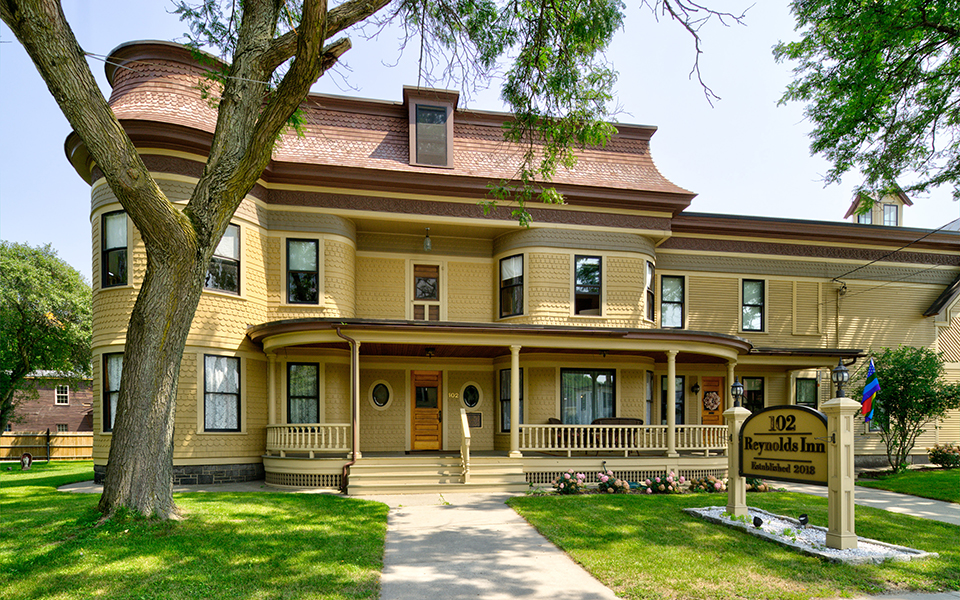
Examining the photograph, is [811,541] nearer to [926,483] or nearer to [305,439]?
[926,483]

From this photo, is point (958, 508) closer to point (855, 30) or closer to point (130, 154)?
point (855, 30)

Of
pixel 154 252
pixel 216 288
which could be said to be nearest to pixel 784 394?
pixel 216 288

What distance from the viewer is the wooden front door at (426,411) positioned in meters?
15.7

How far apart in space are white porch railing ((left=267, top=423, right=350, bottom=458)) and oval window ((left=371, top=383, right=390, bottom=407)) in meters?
1.56

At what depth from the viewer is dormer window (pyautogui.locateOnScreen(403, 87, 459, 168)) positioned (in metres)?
16.0

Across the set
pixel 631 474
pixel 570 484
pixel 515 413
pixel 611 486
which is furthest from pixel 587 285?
pixel 570 484

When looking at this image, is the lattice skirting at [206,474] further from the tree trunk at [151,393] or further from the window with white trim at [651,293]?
the window with white trim at [651,293]

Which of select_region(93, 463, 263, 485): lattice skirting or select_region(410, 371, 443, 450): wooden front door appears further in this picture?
select_region(410, 371, 443, 450): wooden front door

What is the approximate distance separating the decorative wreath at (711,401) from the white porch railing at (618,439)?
8.25 feet

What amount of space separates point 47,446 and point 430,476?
67.0ft

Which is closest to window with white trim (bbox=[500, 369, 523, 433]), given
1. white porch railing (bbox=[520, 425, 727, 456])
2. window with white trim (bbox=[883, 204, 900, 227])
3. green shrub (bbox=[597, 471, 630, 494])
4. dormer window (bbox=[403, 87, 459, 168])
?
white porch railing (bbox=[520, 425, 727, 456])

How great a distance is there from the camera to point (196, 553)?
6.44 metres

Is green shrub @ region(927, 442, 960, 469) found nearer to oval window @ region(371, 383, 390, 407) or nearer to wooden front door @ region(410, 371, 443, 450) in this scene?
wooden front door @ region(410, 371, 443, 450)

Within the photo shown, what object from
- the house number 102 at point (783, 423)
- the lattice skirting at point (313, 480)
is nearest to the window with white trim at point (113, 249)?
the lattice skirting at point (313, 480)
